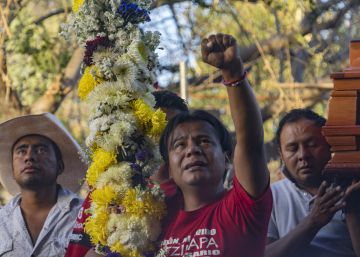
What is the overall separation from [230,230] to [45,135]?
2185 mm

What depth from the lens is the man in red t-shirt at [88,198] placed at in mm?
5387

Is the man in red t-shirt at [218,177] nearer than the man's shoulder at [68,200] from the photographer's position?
Yes

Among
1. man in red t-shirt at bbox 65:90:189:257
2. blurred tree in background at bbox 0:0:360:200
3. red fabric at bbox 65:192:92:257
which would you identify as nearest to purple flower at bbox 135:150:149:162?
man in red t-shirt at bbox 65:90:189:257

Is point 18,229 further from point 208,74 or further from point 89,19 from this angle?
point 208,74

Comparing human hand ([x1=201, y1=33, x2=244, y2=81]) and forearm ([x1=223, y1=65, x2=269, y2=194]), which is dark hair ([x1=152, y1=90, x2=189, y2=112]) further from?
human hand ([x1=201, y1=33, x2=244, y2=81])

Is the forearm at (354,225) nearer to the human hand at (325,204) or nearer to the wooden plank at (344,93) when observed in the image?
the human hand at (325,204)

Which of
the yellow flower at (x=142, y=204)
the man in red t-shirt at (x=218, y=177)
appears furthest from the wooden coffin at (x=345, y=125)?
the yellow flower at (x=142, y=204)

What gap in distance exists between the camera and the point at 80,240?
5.41m

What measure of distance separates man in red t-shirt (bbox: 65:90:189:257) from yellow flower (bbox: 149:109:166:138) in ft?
1.00

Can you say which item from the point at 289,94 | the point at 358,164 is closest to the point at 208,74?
the point at 289,94

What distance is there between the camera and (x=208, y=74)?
1205cm

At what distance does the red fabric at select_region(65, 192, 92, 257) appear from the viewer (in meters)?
5.38

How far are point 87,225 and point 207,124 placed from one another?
79 cm

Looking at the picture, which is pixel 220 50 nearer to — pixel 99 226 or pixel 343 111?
pixel 343 111
